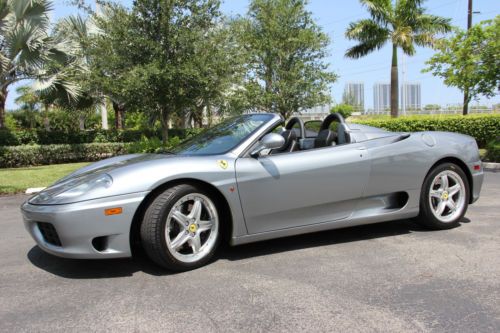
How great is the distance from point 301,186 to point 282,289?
1.05m

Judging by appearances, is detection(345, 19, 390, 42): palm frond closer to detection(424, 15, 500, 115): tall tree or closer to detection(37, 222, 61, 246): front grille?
detection(424, 15, 500, 115): tall tree

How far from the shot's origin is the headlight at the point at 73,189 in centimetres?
339

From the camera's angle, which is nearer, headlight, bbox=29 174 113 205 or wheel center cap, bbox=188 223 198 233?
headlight, bbox=29 174 113 205

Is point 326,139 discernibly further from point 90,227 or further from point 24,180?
point 24,180

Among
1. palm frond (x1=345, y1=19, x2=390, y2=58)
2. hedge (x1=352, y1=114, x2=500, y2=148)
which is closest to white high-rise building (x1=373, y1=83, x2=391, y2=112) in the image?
palm frond (x1=345, y1=19, x2=390, y2=58)

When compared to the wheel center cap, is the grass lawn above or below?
below

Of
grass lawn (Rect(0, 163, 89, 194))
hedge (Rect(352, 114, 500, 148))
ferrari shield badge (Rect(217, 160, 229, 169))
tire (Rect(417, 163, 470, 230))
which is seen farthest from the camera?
hedge (Rect(352, 114, 500, 148))

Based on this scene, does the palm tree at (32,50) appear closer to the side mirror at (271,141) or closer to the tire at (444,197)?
the side mirror at (271,141)

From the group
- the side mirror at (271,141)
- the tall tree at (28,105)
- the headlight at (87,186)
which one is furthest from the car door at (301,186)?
the tall tree at (28,105)

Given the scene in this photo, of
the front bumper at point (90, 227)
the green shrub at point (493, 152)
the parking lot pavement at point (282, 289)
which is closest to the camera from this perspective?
the parking lot pavement at point (282, 289)

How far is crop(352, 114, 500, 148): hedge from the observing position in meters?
16.3

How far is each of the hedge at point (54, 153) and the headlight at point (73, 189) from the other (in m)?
12.6

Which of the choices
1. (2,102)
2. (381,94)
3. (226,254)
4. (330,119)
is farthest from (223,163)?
(381,94)

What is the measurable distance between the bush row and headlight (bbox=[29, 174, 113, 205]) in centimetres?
1207
